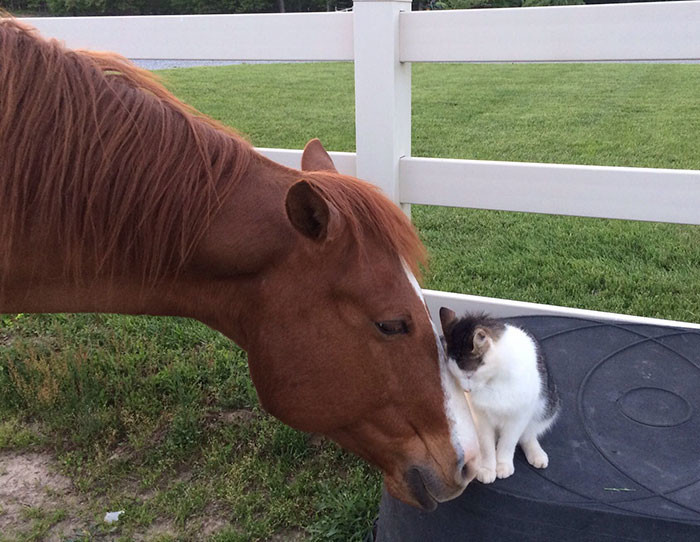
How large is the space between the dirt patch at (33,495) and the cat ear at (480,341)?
5.91 ft

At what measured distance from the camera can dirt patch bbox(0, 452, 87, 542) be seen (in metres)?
2.56

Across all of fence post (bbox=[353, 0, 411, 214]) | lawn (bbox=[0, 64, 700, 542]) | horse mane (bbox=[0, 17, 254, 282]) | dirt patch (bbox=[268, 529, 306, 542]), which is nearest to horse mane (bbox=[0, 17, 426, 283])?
horse mane (bbox=[0, 17, 254, 282])

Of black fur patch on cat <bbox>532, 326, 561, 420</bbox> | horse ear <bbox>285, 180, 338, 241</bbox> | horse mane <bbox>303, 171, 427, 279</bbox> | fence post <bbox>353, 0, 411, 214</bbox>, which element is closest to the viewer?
horse ear <bbox>285, 180, 338, 241</bbox>

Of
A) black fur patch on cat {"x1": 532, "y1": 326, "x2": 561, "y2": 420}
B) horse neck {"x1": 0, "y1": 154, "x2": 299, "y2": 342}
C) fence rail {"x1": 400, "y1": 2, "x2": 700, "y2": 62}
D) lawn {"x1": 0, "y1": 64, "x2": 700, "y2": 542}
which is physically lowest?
lawn {"x1": 0, "y1": 64, "x2": 700, "y2": 542}

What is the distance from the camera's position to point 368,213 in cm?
160

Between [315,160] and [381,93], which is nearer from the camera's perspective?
[315,160]

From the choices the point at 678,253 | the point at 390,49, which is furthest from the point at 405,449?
the point at 678,253

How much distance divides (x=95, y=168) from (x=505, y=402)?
1.24m

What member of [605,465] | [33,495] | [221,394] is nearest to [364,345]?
[605,465]

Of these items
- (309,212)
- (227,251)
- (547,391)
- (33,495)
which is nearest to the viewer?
(309,212)

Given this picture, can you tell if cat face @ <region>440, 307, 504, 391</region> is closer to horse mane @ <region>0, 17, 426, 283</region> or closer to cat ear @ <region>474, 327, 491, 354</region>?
cat ear @ <region>474, 327, 491, 354</region>

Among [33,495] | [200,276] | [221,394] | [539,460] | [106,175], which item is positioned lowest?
[33,495]

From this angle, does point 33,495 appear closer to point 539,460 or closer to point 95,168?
point 95,168

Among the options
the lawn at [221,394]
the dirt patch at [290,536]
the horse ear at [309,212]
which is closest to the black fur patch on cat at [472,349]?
the horse ear at [309,212]
